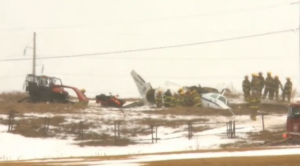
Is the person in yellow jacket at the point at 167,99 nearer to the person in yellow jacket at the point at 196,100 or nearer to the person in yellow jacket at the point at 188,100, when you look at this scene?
the person in yellow jacket at the point at 188,100

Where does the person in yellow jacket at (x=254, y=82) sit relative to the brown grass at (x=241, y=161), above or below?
above

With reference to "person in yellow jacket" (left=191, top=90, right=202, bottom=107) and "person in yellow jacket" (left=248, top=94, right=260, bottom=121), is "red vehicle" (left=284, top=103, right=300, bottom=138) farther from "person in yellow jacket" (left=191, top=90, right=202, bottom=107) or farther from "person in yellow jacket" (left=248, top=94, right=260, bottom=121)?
"person in yellow jacket" (left=191, top=90, right=202, bottom=107)

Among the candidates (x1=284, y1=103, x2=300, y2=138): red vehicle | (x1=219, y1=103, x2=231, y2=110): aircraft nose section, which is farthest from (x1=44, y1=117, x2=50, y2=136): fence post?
(x1=219, y1=103, x2=231, y2=110): aircraft nose section

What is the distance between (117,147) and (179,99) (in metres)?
6.98

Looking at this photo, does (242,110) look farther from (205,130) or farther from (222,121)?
(205,130)

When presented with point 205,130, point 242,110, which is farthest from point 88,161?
point 242,110

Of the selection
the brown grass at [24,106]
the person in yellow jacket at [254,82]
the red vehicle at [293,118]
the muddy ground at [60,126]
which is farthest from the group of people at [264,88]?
the brown grass at [24,106]

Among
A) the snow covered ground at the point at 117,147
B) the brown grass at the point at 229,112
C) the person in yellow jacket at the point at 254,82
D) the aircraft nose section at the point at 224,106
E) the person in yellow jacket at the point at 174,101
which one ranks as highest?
the person in yellow jacket at the point at 254,82

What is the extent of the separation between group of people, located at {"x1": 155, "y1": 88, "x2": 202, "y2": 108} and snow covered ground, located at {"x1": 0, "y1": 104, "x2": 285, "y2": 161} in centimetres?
206

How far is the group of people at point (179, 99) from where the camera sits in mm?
11623

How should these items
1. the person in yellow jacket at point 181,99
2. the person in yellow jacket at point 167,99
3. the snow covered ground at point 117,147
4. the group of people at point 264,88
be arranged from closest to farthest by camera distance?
the snow covered ground at point 117,147
the group of people at point 264,88
the person in yellow jacket at point 181,99
the person in yellow jacket at point 167,99

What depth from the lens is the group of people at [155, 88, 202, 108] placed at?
11623 millimetres

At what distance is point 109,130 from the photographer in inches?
267

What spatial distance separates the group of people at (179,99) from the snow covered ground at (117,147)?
2.06 meters
